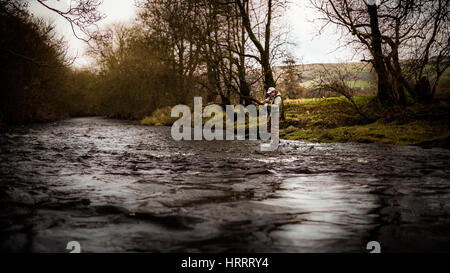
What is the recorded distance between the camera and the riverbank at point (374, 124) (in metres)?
10.9

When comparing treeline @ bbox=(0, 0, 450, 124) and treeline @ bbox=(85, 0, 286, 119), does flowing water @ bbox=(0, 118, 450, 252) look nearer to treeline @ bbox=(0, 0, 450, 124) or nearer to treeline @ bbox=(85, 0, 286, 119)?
treeline @ bbox=(0, 0, 450, 124)

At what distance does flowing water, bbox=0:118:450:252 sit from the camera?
2.78 metres

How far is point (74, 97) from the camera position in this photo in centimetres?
4291

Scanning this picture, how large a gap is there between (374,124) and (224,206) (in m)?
11.5

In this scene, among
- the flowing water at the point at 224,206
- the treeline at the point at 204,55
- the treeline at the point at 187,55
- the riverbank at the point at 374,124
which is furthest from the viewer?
the treeline at the point at 187,55

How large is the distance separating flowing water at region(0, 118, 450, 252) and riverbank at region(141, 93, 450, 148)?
4152 millimetres

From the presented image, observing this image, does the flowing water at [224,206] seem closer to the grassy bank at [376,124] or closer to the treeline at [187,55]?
the grassy bank at [376,124]

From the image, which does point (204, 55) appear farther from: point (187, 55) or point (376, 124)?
point (376, 124)

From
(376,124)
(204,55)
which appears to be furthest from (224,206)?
(204,55)

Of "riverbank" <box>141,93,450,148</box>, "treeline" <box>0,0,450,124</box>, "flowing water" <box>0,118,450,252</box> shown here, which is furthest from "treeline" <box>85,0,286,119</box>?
"flowing water" <box>0,118,450,252</box>

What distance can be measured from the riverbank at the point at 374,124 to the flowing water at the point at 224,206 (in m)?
4.15

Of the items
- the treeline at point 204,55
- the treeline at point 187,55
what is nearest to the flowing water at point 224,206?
the treeline at point 204,55

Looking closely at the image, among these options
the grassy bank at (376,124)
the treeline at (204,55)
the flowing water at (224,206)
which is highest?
the treeline at (204,55)

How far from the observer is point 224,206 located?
151 inches
